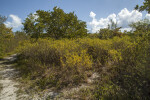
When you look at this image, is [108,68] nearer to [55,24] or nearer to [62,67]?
[62,67]

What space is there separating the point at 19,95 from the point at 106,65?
3663 millimetres

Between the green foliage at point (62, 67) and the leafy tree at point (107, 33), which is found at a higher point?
the leafy tree at point (107, 33)

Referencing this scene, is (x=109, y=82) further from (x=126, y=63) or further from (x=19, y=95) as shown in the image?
(x=19, y=95)

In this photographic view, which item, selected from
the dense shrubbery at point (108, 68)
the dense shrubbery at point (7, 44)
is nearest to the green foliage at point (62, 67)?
the dense shrubbery at point (108, 68)

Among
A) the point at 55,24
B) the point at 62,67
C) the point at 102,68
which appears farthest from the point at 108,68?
the point at 55,24

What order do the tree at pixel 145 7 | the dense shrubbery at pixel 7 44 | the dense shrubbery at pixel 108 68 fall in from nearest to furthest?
1. the dense shrubbery at pixel 108 68
2. the tree at pixel 145 7
3. the dense shrubbery at pixel 7 44

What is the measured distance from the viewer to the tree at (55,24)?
29.4 feet

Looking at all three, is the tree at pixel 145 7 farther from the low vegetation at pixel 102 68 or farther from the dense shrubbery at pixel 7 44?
the dense shrubbery at pixel 7 44

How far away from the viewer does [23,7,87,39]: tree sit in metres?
8.95

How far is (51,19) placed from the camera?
9031 millimetres

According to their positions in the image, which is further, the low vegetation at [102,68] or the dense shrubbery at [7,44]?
the dense shrubbery at [7,44]

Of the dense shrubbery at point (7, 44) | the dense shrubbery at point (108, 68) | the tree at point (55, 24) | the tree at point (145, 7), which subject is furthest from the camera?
the dense shrubbery at point (7, 44)

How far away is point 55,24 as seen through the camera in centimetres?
901

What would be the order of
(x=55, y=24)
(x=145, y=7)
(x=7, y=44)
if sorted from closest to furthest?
(x=145, y=7) → (x=55, y=24) → (x=7, y=44)
